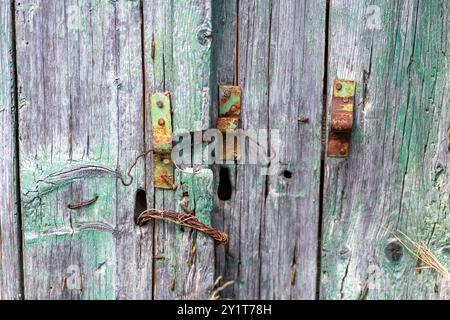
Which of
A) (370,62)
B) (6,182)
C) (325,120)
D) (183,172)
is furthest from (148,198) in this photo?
(370,62)

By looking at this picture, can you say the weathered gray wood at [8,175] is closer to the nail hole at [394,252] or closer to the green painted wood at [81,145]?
the green painted wood at [81,145]

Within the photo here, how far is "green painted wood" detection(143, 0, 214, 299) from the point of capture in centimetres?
163

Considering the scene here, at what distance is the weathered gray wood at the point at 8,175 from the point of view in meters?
1.65

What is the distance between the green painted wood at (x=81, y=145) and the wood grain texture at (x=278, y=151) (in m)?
0.27

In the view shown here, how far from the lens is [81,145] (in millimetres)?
1704

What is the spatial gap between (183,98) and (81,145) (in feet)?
1.07

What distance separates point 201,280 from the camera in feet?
5.77

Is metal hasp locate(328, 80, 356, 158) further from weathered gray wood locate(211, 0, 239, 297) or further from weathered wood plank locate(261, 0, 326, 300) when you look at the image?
weathered gray wood locate(211, 0, 239, 297)

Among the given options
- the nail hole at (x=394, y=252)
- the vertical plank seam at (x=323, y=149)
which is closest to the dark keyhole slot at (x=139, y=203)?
the vertical plank seam at (x=323, y=149)

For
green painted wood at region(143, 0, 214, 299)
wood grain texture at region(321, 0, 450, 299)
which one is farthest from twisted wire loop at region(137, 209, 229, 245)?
wood grain texture at region(321, 0, 450, 299)

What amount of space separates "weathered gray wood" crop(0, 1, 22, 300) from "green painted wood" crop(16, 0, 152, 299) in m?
0.03

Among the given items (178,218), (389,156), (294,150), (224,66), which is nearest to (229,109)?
(224,66)

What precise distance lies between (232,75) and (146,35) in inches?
10.9

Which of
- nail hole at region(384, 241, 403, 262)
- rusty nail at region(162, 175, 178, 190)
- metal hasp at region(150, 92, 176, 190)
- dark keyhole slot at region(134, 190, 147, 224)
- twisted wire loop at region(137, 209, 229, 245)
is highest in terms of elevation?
metal hasp at region(150, 92, 176, 190)
